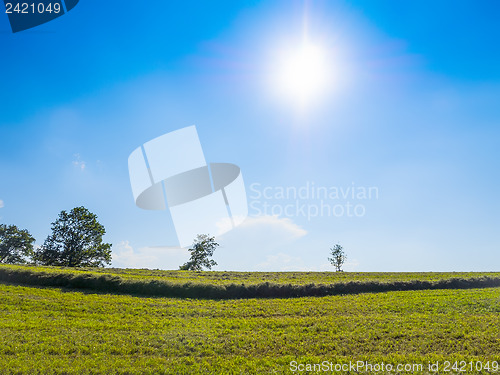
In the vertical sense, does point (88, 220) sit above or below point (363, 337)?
above

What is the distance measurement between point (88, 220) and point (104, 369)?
63988 millimetres

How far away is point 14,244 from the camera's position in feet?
237

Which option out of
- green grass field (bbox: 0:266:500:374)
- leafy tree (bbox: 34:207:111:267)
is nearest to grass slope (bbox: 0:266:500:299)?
green grass field (bbox: 0:266:500:374)

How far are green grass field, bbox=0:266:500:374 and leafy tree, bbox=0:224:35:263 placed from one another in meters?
61.9

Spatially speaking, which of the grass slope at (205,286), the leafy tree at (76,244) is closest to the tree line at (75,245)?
the leafy tree at (76,244)

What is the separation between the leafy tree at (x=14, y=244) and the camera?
2815 inches

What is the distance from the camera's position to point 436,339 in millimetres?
13953

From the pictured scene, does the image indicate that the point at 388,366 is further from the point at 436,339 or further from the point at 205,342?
the point at 205,342

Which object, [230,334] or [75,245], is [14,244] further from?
[230,334]

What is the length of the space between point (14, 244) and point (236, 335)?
81653 mm

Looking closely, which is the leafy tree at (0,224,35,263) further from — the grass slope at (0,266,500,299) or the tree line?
the grass slope at (0,266,500,299)

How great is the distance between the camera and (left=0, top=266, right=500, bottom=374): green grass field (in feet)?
38.0

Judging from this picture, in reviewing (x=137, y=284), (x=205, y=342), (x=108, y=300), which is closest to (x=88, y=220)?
(x=137, y=284)

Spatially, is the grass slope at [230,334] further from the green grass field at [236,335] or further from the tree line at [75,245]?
the tree line at [75,245]
